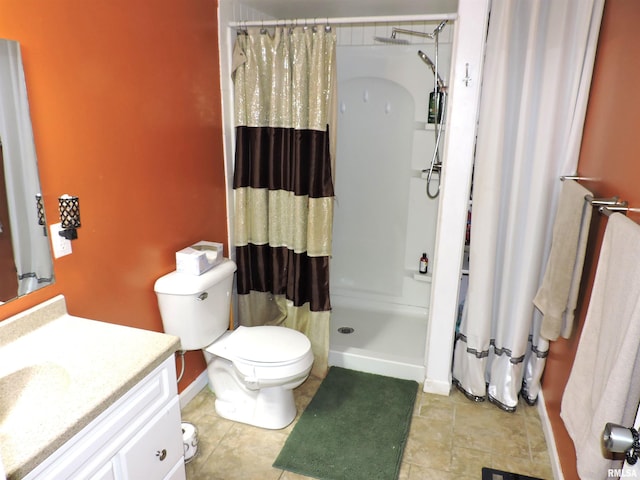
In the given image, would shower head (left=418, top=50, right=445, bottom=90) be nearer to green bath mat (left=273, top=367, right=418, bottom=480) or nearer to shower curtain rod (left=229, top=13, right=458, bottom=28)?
shower curtain rod (left=229, top=13, right=458, bottom=28)

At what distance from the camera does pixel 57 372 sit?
1.44m

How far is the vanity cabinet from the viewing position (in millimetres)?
1202

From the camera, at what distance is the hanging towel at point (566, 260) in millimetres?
1886

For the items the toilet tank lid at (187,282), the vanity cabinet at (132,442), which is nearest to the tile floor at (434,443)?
the vanity cabinet at (132,442)

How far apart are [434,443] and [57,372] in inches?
69.8

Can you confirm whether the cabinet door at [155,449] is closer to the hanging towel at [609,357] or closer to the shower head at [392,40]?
the hanging towel at [609,357]

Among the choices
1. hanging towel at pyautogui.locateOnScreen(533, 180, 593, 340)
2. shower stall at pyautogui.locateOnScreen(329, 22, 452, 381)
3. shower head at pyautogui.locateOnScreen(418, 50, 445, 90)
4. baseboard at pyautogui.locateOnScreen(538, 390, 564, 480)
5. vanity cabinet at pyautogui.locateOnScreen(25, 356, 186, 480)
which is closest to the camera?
vanity cabinet at pyautogui.locateOnScreen(25, 356, 186, 480)

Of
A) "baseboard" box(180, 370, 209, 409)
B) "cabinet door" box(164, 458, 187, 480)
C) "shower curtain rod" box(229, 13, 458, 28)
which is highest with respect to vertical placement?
"shower curtain rod" box(229, 13, 458, 28)

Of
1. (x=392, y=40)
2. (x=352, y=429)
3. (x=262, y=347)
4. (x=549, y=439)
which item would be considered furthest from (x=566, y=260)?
(x=392, y=40)

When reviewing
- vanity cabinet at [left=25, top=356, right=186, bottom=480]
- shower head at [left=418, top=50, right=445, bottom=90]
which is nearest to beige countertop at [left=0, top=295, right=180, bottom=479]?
vanity cabinet at [left=25, top=356, right=186, bottom=480]

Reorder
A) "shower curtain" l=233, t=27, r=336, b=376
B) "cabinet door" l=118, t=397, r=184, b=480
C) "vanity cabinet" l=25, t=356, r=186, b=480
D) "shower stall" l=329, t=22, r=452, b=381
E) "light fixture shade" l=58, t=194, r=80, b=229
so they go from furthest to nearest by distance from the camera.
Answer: "shower stall" l=329, t=22, r=452, b=381, "shower curtain" l=233, t=27, r=336, b=376, "light fixture shade" l=58, t=194, r=80, b=229, "cabinet door" l=118, t=397, r=184, b=480, "vanity cabinet" l=25, t=356, r=186, b=480

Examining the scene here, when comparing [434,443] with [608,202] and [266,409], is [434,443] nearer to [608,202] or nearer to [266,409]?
[266,409]

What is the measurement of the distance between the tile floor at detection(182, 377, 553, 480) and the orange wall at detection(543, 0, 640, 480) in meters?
0.20

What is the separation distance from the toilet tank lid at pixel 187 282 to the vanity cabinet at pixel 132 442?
2.16 feet
